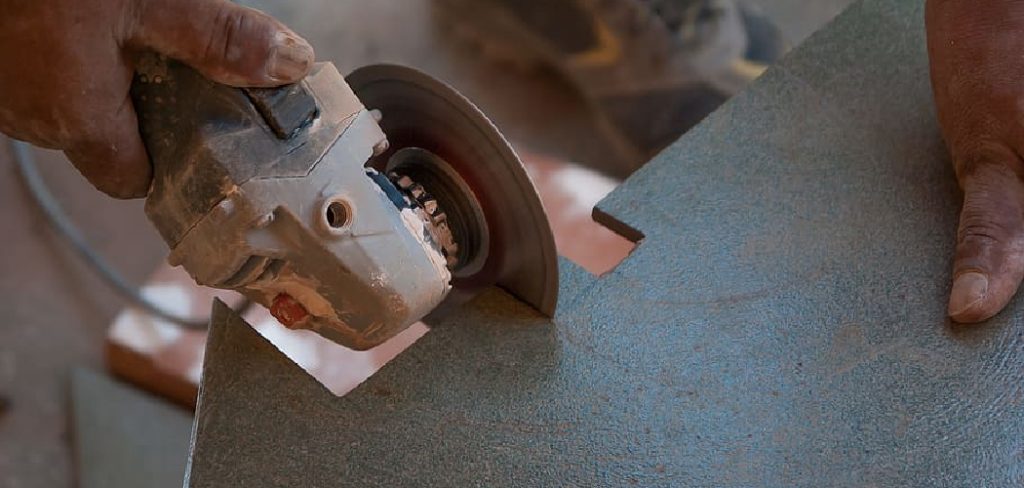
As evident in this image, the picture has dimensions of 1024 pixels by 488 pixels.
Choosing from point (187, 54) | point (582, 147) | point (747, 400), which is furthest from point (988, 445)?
point (582, 147)

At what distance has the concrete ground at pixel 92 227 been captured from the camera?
5.91ft

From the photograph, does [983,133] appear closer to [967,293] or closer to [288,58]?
[967,293]

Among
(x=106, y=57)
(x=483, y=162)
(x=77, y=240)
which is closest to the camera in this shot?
(x=106, y=57)

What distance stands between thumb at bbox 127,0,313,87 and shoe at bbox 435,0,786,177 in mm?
1233

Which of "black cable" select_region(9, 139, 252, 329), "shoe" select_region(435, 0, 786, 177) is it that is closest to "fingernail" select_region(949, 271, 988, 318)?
"shoe" select_region(435, 0, 786, 177)

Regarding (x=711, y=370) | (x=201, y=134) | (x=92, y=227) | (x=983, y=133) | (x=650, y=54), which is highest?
(x=201, y=134)

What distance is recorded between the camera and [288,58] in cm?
82

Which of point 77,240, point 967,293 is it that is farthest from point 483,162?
point 77,240

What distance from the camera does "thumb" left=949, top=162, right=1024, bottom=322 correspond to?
3.25 ft

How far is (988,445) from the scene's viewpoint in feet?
3.02

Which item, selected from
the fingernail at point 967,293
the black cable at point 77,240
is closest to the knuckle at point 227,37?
the fingernail at point 967,293

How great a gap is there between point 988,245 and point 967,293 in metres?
0.06

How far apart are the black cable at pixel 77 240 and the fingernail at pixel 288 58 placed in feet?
3.26

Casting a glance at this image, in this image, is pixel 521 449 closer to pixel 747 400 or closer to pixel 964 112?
pixel 747 400
